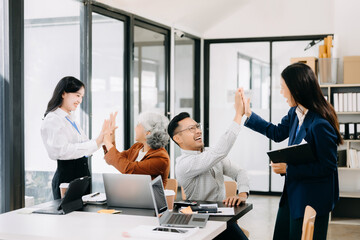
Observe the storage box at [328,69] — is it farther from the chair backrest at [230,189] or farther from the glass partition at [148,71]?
the chair backrest at [230,189]

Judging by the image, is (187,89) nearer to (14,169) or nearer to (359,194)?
(359,194)

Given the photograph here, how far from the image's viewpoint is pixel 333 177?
287 cm

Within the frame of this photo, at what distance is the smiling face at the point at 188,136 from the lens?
3.42 metres

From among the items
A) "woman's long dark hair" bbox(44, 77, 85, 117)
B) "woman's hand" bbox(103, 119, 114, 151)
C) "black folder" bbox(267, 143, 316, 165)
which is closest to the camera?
"black folder" bbox(267, 143, 316, 165)

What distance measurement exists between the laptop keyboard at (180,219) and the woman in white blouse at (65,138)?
1331 mm

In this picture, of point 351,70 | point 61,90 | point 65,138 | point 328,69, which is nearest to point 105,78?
point 61,90

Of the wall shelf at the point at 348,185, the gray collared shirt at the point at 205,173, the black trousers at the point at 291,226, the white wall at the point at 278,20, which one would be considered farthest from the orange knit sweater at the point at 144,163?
the white wall at the point at 278,20

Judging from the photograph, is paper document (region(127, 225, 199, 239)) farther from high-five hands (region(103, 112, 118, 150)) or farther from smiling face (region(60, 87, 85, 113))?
smiling face (region(60, 87, 85, 113))

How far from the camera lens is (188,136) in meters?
3.43

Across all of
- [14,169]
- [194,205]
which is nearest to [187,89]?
[14,169]

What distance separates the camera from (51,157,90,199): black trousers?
12.9 ft

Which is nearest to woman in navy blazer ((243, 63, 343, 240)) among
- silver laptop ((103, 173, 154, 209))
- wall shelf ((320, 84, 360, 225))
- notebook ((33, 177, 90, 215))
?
silver laptop ((103, 173, 154, 209))

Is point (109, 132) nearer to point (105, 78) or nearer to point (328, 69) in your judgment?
point (105, 78)

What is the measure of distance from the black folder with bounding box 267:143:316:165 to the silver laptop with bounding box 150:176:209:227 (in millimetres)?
544
